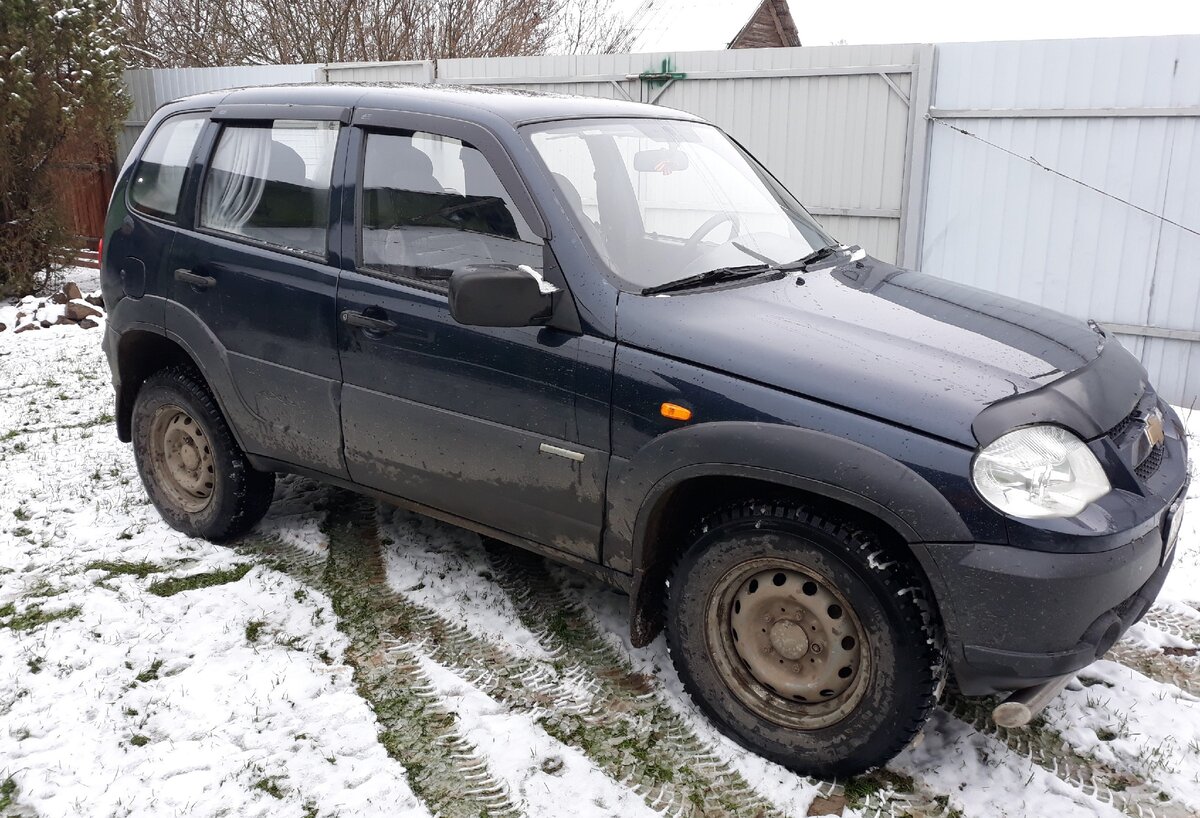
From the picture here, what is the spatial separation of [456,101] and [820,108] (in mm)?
5915

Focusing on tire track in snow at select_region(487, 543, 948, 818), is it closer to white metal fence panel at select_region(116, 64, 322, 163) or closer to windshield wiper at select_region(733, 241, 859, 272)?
windshield wiper at select_region(733, 241, 859, 272)

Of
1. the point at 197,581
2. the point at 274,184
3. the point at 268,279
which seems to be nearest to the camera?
the point at 268,279

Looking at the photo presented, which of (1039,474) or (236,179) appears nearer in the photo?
(1039,474)

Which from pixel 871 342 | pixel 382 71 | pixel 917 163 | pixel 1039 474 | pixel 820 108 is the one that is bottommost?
pixel 1039 474

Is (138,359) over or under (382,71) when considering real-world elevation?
under

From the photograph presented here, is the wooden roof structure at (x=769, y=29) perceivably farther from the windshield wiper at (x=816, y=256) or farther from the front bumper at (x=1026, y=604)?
the front bumper at (x=1026, y=604)

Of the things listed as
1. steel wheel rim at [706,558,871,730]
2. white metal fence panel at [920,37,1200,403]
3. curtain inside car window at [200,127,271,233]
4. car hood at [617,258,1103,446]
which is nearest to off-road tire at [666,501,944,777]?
steel wheel rim at [706,558,871,730]

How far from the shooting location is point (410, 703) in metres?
3.24

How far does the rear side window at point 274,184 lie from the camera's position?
12.1 ft

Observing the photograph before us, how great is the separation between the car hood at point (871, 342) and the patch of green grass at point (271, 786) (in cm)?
172

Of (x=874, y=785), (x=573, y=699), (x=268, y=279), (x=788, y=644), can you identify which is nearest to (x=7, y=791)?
(x=573, y=699)

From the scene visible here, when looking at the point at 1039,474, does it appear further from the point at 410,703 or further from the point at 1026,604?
the point at 410,703

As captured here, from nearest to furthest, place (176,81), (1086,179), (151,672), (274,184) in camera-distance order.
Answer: (151,672), (274,184), (1086,179), (176,81)

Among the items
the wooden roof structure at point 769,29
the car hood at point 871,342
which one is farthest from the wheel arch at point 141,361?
the wooden roof structure at point 769,29
